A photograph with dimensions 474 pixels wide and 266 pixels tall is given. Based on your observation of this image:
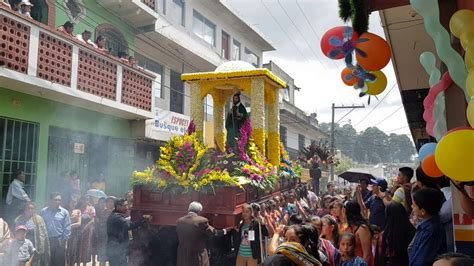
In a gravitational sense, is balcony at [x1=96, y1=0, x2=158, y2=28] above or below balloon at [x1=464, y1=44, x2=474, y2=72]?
above

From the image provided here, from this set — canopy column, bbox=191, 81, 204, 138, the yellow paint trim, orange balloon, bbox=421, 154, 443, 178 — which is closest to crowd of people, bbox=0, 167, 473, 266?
orange balloon, bbox=421, 154, 443, 178

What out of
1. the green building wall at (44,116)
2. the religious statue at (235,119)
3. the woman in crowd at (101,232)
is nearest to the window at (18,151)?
the green building wall at (44,116)

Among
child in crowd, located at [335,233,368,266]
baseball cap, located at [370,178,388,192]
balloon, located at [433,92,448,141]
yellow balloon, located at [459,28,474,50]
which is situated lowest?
child in crowd, located at [335,233,368,266]

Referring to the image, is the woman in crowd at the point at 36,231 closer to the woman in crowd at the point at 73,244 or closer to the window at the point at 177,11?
the woman in crowd at the point at 73,244

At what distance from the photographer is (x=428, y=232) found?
3.29 metres

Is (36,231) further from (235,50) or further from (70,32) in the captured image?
(235,50)

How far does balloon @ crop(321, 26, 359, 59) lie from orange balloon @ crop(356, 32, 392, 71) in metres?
0.11

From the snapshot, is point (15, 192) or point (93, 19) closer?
point (15, 192)

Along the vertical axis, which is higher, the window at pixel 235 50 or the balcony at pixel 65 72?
the window at pixel 235 50

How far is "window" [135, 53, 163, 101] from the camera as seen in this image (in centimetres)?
1457

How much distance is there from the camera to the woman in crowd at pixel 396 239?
12.9 feet

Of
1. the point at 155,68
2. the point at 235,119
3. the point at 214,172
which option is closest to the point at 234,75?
the point at 235,119

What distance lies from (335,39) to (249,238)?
297cm

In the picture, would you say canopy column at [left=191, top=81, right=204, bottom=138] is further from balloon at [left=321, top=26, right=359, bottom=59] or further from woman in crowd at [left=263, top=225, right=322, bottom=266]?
woman in crowd at [left=263, top=225, right=322, bottom=266]
